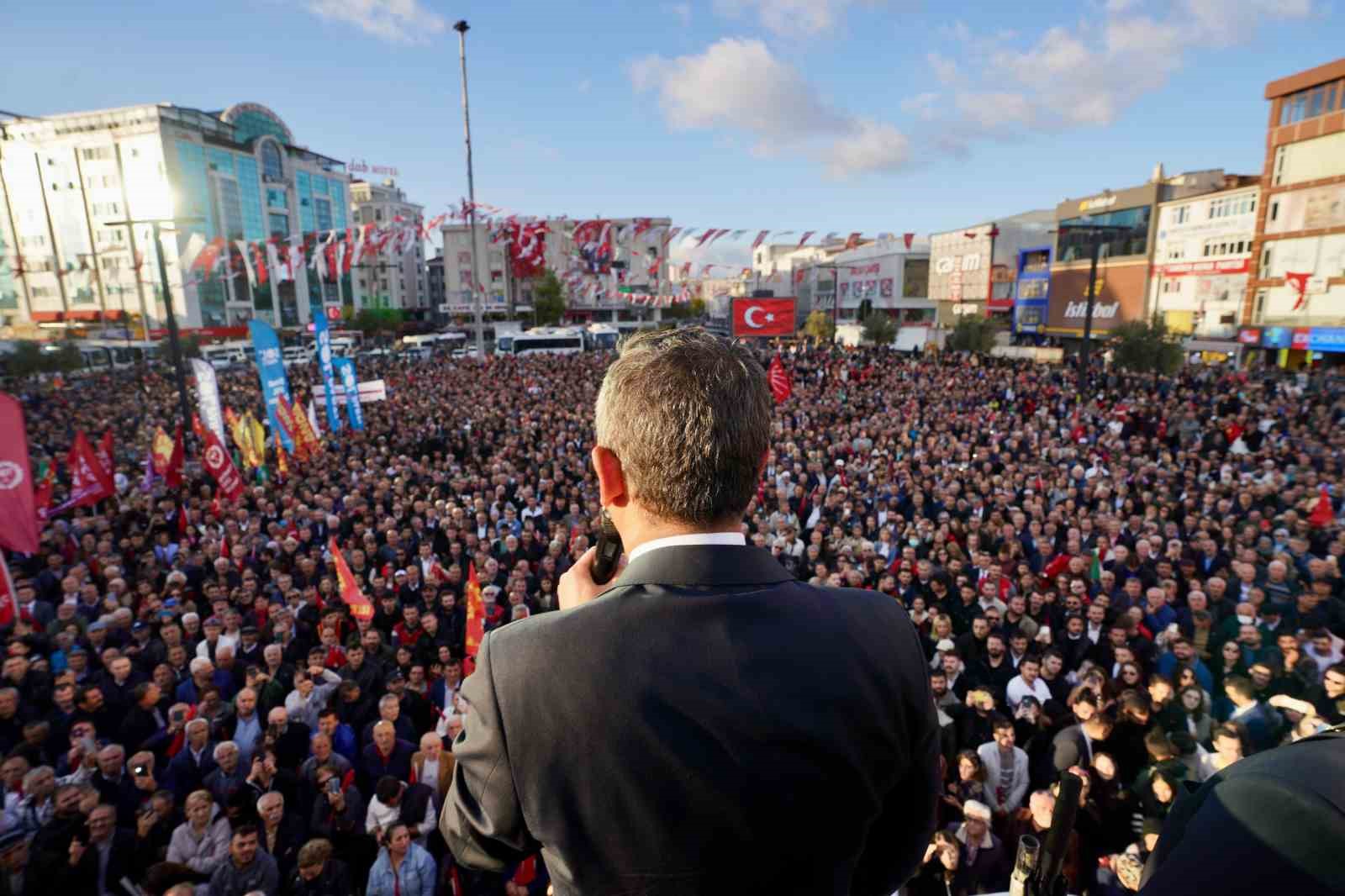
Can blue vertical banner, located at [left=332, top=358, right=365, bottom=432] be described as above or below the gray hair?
below

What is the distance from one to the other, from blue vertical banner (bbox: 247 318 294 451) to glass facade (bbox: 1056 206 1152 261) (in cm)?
4197

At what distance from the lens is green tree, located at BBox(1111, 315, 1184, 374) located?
85.5 feet

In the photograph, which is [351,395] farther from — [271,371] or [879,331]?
[879,331]

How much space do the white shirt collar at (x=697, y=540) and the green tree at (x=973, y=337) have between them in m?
41.7

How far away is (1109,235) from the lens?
43.2 metres

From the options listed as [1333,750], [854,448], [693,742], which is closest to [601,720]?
[693,742]

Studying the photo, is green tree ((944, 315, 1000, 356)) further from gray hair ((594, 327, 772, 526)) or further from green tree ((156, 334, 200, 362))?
green tree ((156, 334, 200, 362))

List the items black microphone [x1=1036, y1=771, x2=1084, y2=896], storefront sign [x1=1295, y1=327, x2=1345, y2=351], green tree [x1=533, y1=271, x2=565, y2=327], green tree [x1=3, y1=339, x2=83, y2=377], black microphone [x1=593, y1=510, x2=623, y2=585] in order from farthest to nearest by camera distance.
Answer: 1. green tree [x1=533, y1=271, x2=565, y2=327]
2. green tree [x1=3, y1=339, x2=83, y2=377]
3. storefront sign [x1=1295, y1=327, x2=1345, y2=351]
4. black microphone [x1=1036, y1=771, x2=1084, y2=896]
5. black microphone [x1=593, y1=510, x2=623, y2=585]

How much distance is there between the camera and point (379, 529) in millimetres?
10141

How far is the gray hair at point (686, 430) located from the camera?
3.71 feet

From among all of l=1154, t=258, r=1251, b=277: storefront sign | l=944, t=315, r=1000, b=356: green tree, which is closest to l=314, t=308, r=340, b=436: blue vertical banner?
l=944, t=315, r=1000, b=356: green tree

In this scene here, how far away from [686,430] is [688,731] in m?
0.46

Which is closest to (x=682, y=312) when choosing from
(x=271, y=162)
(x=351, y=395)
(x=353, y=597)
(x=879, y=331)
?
(x=879, y=331)

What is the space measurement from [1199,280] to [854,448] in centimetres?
3363
